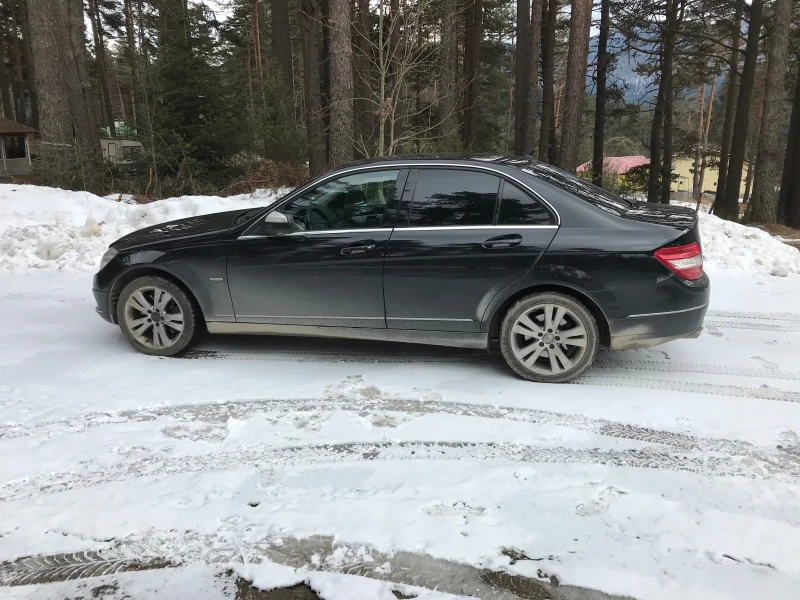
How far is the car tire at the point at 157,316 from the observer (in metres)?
5.14

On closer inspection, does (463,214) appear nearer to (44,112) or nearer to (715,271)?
(715,271)

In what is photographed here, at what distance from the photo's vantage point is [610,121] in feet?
92.9

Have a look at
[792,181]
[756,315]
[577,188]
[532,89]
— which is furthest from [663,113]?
[577,188]

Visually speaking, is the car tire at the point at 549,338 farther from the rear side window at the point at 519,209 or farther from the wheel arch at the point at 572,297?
the rear side window at the point at 519,209

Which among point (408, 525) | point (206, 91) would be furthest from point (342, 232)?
point (206, 91)

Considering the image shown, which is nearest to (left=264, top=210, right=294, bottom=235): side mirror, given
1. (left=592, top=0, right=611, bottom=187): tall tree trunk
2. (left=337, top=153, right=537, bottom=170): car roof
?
(left=337, top=153, right=537, bottom=170): car roof

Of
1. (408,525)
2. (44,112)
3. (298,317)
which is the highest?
(44,112)

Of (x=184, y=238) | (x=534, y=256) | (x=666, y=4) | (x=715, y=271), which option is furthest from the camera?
(x=666, y=4)

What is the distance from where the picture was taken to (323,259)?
4824 mm

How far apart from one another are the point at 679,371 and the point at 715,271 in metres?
4.08

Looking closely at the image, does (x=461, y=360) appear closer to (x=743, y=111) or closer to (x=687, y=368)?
(x=687, y=368)

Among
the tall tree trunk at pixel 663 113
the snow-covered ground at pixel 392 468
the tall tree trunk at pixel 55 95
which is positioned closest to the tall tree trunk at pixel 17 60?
the tall tree trunk at pixel 55 95

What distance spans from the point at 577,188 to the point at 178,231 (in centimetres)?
350

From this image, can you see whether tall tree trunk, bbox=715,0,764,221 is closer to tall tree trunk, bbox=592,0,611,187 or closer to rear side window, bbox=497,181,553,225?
tall tree trunk, bbox=592,0,611,187
